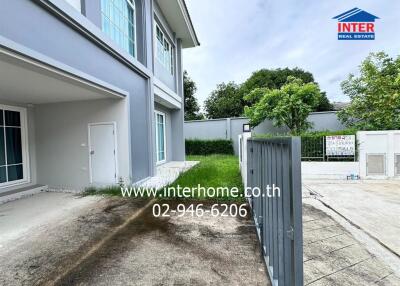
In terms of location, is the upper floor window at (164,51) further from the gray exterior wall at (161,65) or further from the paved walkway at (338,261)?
the paved walkway at (338,261)

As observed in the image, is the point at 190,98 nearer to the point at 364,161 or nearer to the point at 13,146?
the point at 364,161

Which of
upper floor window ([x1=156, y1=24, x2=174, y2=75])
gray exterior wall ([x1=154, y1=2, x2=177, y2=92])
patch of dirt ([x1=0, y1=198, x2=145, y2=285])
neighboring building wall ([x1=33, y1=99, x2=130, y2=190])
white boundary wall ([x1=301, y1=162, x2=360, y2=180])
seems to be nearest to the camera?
patch of dirt ([x1=0, y1=198, x2=145, y2=285])

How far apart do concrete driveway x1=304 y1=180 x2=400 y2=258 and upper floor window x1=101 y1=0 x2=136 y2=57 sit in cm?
654

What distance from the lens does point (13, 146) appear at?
574cm

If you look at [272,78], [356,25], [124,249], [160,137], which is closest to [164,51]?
[160,137]

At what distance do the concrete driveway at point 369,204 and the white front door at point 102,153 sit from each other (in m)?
5.20

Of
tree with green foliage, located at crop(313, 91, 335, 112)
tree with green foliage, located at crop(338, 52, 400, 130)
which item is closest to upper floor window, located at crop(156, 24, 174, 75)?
tree with green foliage, located at crop(338, 52, 400, 130)

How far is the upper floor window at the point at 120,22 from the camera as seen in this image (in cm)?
547

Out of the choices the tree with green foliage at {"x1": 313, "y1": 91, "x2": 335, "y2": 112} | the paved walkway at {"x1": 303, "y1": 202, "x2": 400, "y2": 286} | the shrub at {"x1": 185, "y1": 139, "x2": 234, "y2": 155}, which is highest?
the tree with green foliage at {"x1": 313, "y1": 91, "x2": 335, "y2": 112}

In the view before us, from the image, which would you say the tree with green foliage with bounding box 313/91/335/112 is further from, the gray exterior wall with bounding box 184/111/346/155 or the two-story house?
the two-story house

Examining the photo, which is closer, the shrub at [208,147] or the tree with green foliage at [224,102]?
the shrub at [208,147]

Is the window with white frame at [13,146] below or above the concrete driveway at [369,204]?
above

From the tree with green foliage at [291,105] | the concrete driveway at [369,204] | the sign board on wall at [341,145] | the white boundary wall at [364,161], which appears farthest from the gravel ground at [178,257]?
the tree with green foliage at [291,105]

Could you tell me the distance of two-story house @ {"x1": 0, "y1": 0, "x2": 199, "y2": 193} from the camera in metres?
3.30
